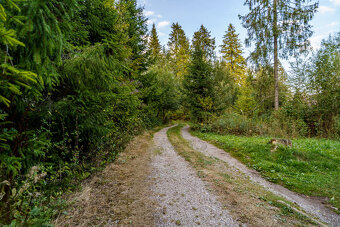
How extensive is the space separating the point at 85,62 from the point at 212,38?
33.2m

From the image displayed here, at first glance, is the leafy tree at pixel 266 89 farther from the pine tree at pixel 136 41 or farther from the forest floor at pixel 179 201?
the forest floor at pixel 179 201

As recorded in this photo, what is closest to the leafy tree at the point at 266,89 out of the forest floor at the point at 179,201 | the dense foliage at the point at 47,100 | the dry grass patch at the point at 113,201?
the forest floor at the point at 179,201

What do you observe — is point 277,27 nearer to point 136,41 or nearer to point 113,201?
point 136,41

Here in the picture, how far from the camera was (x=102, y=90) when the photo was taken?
3.76 meters

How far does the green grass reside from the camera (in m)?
4.05

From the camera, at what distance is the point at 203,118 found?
48.3 ft

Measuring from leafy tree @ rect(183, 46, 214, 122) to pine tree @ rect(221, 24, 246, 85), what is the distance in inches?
652

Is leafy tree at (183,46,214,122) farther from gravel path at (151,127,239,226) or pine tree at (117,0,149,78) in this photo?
gravel path at (151,127,239,226)

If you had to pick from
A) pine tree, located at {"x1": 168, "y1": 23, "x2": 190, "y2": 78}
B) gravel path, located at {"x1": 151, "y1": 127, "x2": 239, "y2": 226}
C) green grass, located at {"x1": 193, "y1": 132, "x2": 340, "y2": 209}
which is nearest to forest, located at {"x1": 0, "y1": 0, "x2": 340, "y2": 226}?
gravel path, located at {"x1": 151, "y1": 127, "x2": 239, "y2": 226}

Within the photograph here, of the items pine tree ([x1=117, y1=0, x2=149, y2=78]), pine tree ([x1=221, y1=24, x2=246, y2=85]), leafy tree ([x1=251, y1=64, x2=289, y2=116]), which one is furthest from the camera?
pine tree ([x1=221, y1=24, x2=246, y2=85])

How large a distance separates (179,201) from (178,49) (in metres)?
34.2

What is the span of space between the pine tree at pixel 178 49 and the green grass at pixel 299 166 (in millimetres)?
26533

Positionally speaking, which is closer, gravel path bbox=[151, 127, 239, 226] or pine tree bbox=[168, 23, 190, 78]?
gravel path bbox=[151, 127, 239, 226]

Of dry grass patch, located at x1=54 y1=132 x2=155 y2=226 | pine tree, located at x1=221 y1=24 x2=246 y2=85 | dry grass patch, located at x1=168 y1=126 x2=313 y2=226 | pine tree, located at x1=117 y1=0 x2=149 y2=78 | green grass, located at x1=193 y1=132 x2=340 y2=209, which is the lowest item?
green grass, located at x1=193 y1=132 x2=340 y2=209
